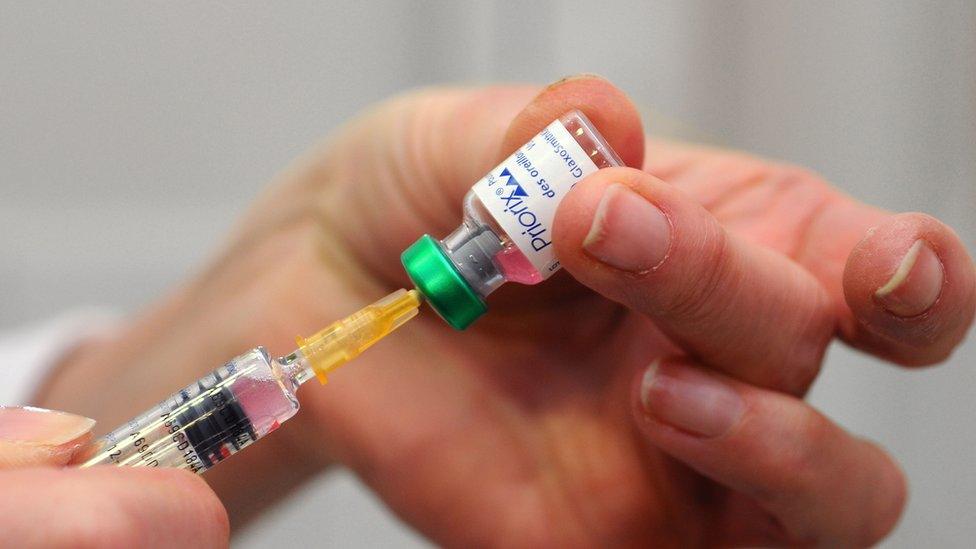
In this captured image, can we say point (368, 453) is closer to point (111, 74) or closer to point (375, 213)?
point (375, 213)

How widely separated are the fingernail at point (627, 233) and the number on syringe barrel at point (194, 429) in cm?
28

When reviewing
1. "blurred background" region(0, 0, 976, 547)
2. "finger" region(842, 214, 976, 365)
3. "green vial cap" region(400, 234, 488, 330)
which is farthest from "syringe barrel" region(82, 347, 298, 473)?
"blurred background" region(0, 0, 976, 547)

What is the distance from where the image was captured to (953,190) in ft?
3.56

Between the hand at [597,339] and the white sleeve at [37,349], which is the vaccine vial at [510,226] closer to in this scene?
the hand at [597,339]

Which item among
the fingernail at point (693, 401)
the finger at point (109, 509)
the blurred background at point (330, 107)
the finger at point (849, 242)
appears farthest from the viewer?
the blurred background at point (330, 107)

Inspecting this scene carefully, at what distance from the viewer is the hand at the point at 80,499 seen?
1.45ft

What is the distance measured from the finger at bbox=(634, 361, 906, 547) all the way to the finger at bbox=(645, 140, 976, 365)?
94 millimetres

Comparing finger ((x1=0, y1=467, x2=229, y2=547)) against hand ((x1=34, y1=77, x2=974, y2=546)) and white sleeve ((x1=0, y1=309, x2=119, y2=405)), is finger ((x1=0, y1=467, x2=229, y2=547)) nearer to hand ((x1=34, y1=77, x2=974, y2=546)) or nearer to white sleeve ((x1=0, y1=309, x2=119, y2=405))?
hand ((x1=34, y1=77, x2=974, y2=546))

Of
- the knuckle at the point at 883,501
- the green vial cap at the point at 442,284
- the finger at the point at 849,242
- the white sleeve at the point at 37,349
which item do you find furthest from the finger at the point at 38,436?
the white sleeve at the point at 37,349

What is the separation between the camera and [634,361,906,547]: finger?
0.65m

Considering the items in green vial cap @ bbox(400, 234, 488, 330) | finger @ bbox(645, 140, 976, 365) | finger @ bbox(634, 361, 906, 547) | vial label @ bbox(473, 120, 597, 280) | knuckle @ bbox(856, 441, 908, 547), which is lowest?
knuckle @ bbox(856, 441, 908, 547)

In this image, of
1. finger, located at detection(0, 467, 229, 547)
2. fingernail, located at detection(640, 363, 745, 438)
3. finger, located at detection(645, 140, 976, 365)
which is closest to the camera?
finger, located at detection(0, 467, 229, 547)

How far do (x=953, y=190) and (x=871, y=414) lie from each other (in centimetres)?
42

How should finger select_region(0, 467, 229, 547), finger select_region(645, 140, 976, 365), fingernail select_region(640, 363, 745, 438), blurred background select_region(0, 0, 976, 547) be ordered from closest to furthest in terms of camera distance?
finger select_region(0, 467, 229, 547), finger select_region(645, 140, 976, 365), fingernail select_region(640, 363, 745, 438), blurred background select_region(0, 0, 976, 547)
